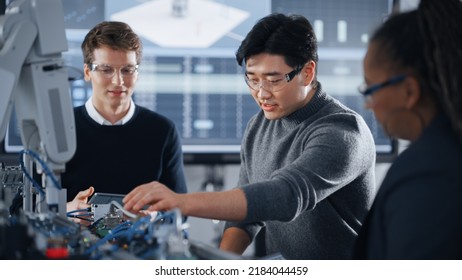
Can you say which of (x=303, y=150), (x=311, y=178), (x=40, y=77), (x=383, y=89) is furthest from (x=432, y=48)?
(x=40, y=77)

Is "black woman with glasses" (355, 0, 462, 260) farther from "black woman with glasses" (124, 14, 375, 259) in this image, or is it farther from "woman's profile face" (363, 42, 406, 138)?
"black woman with glasses" (124, 14, 375, 259)

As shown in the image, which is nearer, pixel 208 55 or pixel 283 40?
pixel 283 40

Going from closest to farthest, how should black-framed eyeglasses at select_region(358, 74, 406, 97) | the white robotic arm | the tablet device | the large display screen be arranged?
black-framed eyeglasses at select_region(358, 74, 406, 97) < the white robotic arm < the tablet device < the large display screen

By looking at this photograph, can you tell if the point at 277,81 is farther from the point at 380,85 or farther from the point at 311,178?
the point at 380,85

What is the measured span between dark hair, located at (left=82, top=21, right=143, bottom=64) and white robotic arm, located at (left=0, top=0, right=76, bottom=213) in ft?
3.09

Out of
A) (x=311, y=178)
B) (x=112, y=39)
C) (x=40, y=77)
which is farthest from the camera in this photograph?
(x=112, y=39)

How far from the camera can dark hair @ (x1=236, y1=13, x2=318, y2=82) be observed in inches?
83.4

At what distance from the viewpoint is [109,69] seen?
2721mm

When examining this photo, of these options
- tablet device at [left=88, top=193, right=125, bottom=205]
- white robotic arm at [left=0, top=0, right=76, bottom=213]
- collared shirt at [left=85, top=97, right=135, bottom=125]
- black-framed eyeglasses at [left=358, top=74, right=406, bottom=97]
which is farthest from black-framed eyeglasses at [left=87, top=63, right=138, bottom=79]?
black-framed eyeglasses at [left=358, top=74, right=406, bottom=97]

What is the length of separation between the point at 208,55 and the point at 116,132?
0.86m

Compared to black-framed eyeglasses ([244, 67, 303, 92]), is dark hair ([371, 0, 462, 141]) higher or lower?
higher

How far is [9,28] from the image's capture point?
1666 mm

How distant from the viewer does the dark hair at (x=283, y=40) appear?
2119 mm
